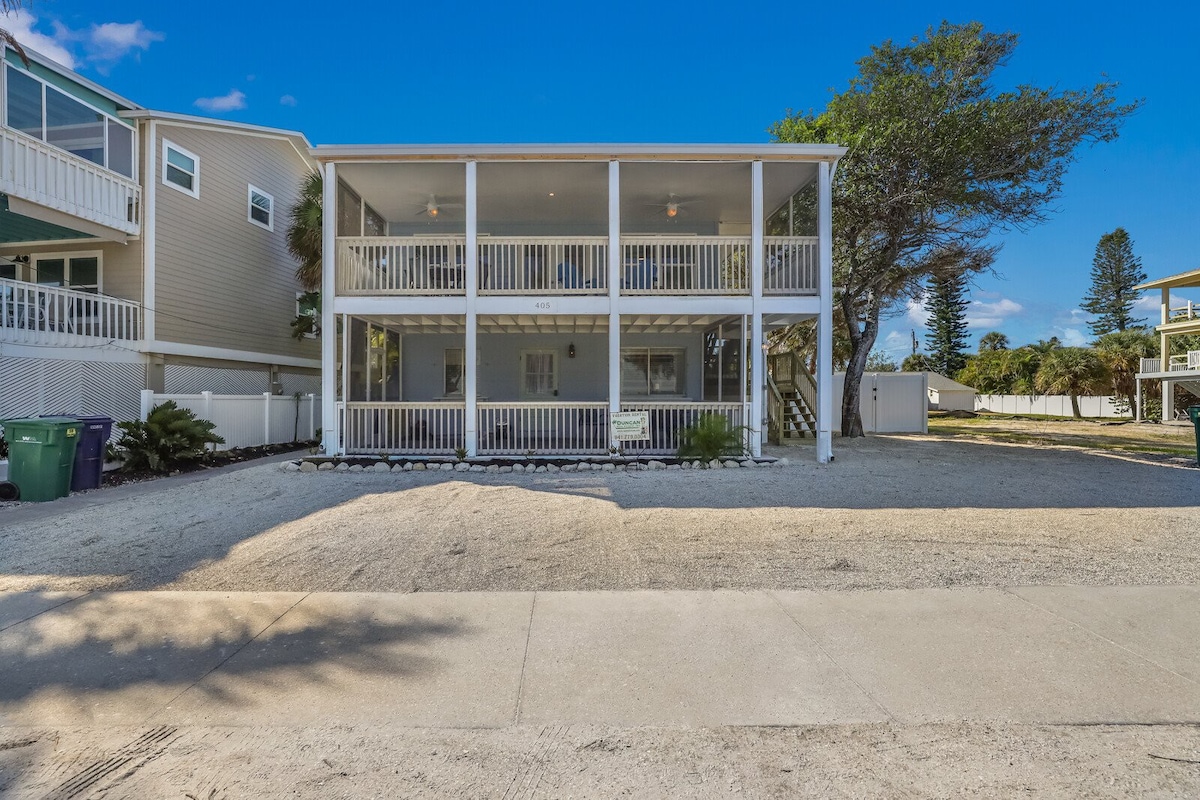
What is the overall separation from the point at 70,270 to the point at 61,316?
2.11 m

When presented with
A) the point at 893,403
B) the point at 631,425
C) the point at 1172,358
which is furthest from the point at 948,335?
the point at 631,425

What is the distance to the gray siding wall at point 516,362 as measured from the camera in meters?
15.1

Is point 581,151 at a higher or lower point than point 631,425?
higher

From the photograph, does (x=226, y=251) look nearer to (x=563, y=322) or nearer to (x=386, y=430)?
(x=386, y=430)

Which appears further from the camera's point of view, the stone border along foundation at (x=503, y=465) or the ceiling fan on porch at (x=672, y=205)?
the ceiling fan on porch at (x=672, y=205)

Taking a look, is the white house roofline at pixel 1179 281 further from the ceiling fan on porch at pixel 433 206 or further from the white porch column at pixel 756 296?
the ceiling fan on porch at pixel 433 206

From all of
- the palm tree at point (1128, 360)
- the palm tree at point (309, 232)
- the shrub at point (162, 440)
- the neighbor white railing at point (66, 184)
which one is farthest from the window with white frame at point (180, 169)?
the palm tree at point (1128, 360)

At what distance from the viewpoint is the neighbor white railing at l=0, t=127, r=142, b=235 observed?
33.9 ft

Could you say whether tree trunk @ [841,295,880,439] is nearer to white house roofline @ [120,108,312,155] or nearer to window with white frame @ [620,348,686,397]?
window with white frame @ [620,348,686,397]

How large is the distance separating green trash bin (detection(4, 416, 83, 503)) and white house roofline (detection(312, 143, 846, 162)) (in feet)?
20.4

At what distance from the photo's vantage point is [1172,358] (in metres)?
28.4

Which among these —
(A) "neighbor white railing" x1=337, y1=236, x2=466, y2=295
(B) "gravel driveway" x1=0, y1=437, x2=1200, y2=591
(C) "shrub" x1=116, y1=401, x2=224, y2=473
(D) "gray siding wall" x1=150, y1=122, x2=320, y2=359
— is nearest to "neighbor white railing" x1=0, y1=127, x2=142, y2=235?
(D) "gray siding wall" x1=150, y1=122, x2=320, y2=359

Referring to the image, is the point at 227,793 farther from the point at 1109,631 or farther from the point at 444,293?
the point at 444,293

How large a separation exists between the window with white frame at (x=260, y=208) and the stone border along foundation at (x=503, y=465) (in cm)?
894
